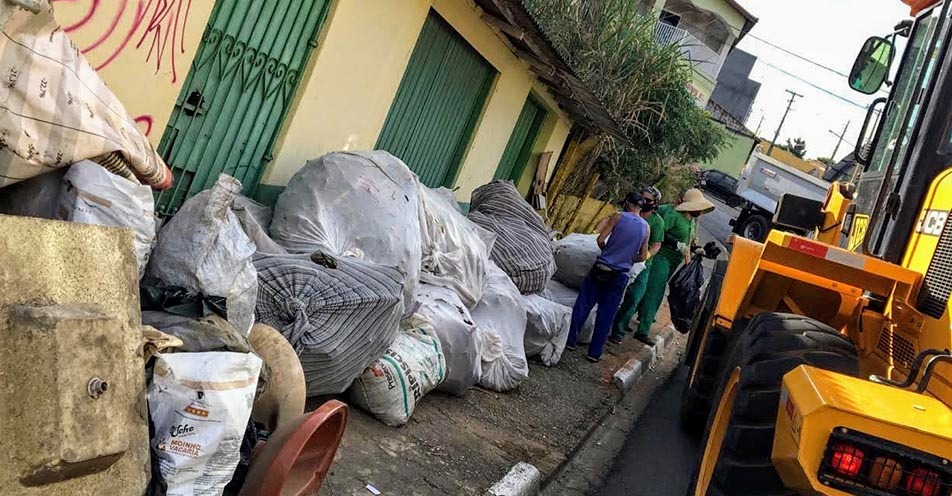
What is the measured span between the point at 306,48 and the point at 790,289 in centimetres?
336

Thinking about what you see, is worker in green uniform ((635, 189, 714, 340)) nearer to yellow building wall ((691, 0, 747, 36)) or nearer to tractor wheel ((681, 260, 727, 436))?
tractor wheel ((681, 260, 727, 436))

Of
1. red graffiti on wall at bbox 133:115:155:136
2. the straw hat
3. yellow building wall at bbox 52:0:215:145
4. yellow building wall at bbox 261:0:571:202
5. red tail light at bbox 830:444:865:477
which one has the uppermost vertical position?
the straw hat

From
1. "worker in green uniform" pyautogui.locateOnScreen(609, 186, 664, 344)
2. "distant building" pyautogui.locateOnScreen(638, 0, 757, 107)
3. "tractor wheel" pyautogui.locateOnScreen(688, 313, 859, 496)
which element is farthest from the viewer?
"distant building" pyautogui.locateOnScreen(638, 0, 757, 107)

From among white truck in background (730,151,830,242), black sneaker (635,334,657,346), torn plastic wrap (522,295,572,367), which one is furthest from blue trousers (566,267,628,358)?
white truck in background (730,151,830,242)

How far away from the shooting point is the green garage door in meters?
7.21

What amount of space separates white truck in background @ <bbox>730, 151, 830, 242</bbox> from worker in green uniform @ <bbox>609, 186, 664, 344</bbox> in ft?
44.6

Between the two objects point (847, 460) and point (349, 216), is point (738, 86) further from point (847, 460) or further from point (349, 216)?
point (847, 460)

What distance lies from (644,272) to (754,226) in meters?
14.7

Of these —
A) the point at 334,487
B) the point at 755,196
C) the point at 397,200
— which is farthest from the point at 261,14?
the point at 755,196

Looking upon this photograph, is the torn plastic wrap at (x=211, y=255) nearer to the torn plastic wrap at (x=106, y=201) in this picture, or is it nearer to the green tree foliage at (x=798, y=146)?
the torn plastic wrap at (x=106, y=201)

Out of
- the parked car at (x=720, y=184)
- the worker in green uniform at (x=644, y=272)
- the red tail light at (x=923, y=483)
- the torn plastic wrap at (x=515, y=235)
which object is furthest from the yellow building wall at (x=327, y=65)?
the parked car at (x=720, y=184)

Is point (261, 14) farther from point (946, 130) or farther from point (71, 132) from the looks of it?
point (946, 130)

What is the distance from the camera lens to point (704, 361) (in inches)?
222

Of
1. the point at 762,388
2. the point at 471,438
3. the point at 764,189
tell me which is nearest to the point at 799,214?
the point at 471,438
